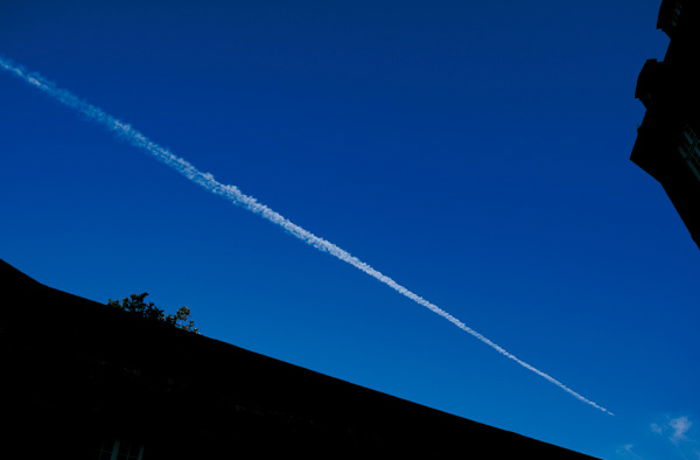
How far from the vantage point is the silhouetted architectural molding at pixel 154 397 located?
6422 millimetres

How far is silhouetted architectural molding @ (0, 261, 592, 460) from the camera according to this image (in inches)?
253

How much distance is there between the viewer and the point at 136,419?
6.86m

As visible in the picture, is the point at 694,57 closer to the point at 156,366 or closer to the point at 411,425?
the point at 411,425

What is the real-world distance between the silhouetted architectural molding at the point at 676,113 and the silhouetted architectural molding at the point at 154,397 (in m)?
14.8

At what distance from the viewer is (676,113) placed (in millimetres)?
15602

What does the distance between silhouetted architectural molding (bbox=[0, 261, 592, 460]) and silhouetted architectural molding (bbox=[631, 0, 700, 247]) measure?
14824 millimetres

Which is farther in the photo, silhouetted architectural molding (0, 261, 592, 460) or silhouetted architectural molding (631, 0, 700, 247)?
silhouetted architectural molding (631, 0, 700, 247)

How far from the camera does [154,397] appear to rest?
7.09 meters

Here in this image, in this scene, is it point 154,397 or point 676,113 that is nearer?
point 154,397

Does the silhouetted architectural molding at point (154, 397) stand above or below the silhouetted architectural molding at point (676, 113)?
below

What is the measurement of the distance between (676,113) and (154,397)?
64.4ft

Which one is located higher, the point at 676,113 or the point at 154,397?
the point at 676,113

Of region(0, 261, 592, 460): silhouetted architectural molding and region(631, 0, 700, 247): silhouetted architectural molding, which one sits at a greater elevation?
region(631, 0, 700, 247): silhouetted architectural molding

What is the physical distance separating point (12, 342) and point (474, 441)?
30.0 ft
